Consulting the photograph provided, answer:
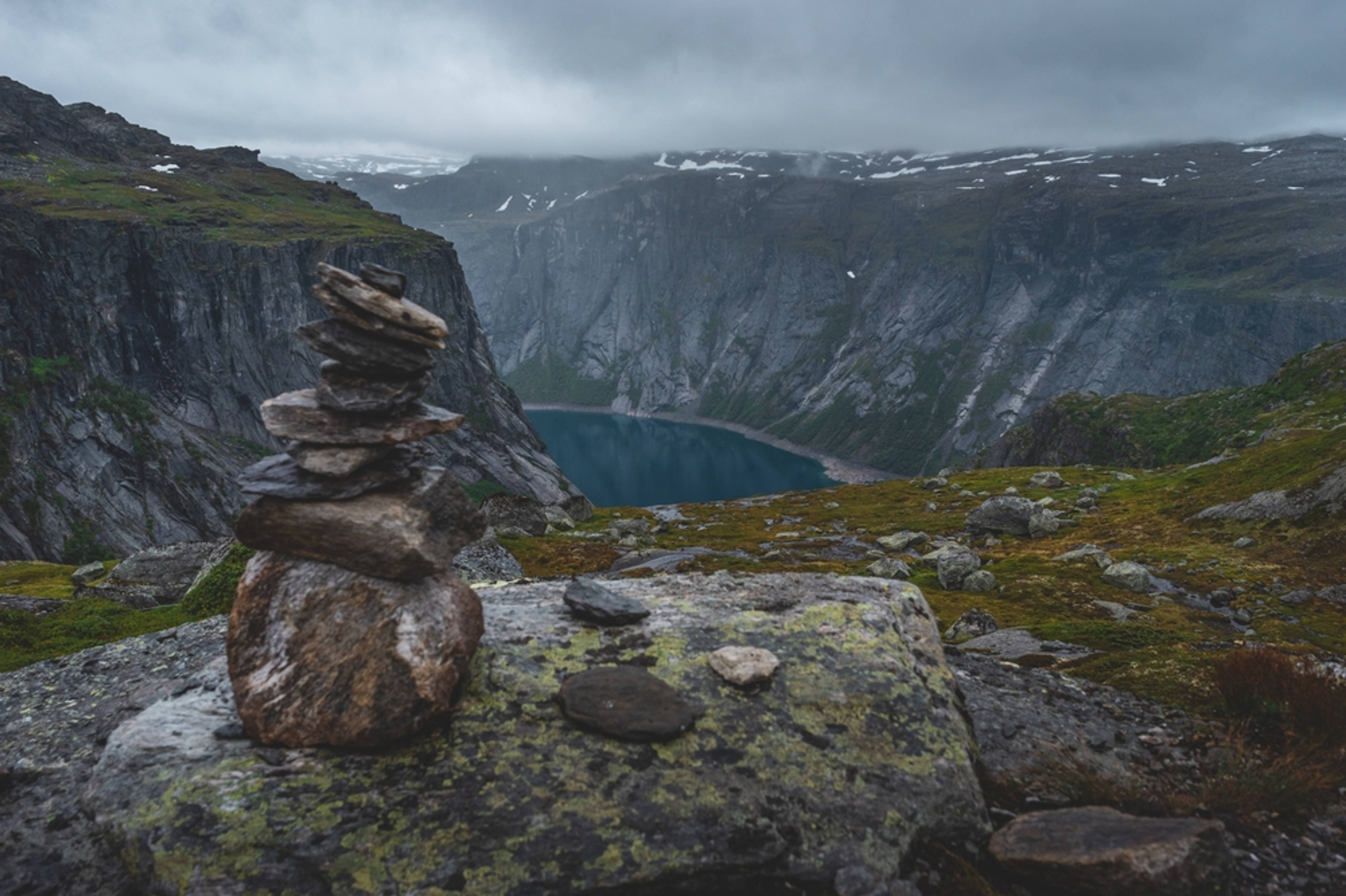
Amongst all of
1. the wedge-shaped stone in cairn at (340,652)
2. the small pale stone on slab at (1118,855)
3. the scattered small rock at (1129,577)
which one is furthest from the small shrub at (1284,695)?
the scattered small rock at (1129,577)

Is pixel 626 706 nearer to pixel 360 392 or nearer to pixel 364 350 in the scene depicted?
pixel 360 392

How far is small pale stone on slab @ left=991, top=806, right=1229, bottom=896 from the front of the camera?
27.7 feet

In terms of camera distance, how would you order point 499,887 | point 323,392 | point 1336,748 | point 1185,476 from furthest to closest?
point 1185,476 → point 323,392 → point 1336,748 → point 499,887

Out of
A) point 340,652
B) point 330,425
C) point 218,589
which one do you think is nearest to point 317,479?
point 330,425

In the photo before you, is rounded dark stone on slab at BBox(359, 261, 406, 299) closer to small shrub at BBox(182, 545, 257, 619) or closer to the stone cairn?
the stone cairn

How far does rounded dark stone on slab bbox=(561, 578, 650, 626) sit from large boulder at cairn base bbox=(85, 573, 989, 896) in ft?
3.21

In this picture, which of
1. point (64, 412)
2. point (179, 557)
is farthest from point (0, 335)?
point (179, 557)

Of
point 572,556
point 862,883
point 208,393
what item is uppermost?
point 862,883

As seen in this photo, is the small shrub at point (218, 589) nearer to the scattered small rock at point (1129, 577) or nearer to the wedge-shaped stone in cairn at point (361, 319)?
the wedge-shaped stone in cairn at point (361, 319)

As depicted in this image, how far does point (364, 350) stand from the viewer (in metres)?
13.4

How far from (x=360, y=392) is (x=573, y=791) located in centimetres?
883

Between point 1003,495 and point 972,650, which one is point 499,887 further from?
point 1003,495

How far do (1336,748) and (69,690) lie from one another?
1118 inches

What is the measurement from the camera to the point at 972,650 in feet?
67.5
